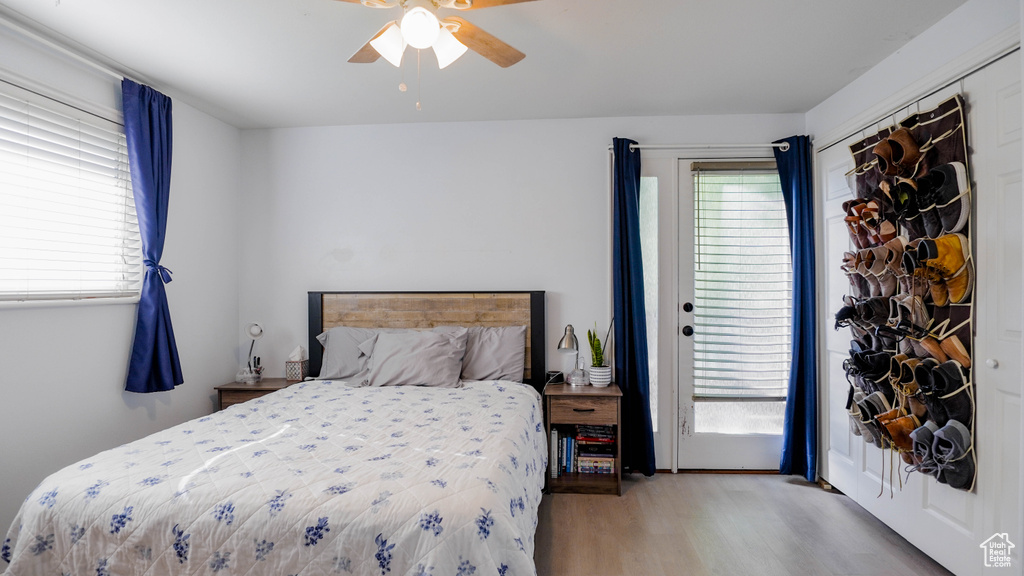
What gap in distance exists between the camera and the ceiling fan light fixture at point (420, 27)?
5.20ft

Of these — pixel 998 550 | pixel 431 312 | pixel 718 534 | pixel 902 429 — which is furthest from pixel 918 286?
pixel 431 312

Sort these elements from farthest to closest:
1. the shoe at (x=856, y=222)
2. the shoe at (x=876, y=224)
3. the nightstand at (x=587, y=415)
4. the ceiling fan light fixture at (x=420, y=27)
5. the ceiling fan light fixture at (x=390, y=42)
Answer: the nightstand at (x=587, y=415)
the shoe at (x=856, y=222)
the shoe at (x=876, y=224)
the ceiling fan light fixture at (x=390, y=42)
the ceiling fan light fixture at (x=420, y=27)

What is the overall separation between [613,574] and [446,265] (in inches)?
85.1

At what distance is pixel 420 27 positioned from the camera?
160 cm

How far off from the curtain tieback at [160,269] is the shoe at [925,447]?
3.82m

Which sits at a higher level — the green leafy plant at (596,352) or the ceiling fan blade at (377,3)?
the ceiling fan blade at (377,3)

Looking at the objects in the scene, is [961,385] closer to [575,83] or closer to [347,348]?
[575,83]

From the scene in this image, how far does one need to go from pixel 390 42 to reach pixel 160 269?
2.01 m

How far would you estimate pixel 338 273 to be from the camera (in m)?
3.56

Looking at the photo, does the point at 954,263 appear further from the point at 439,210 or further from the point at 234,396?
the point at 234,396

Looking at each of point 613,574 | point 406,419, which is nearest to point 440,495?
point 406,419

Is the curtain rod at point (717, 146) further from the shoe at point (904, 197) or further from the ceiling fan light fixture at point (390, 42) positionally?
the ceiling fan light fixture at point (390, 42)

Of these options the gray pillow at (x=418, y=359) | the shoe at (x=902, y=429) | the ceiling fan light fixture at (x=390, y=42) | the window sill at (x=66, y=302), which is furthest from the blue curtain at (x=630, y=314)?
the window sill at (x=66, y=302)

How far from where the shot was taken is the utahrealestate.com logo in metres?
1.84
